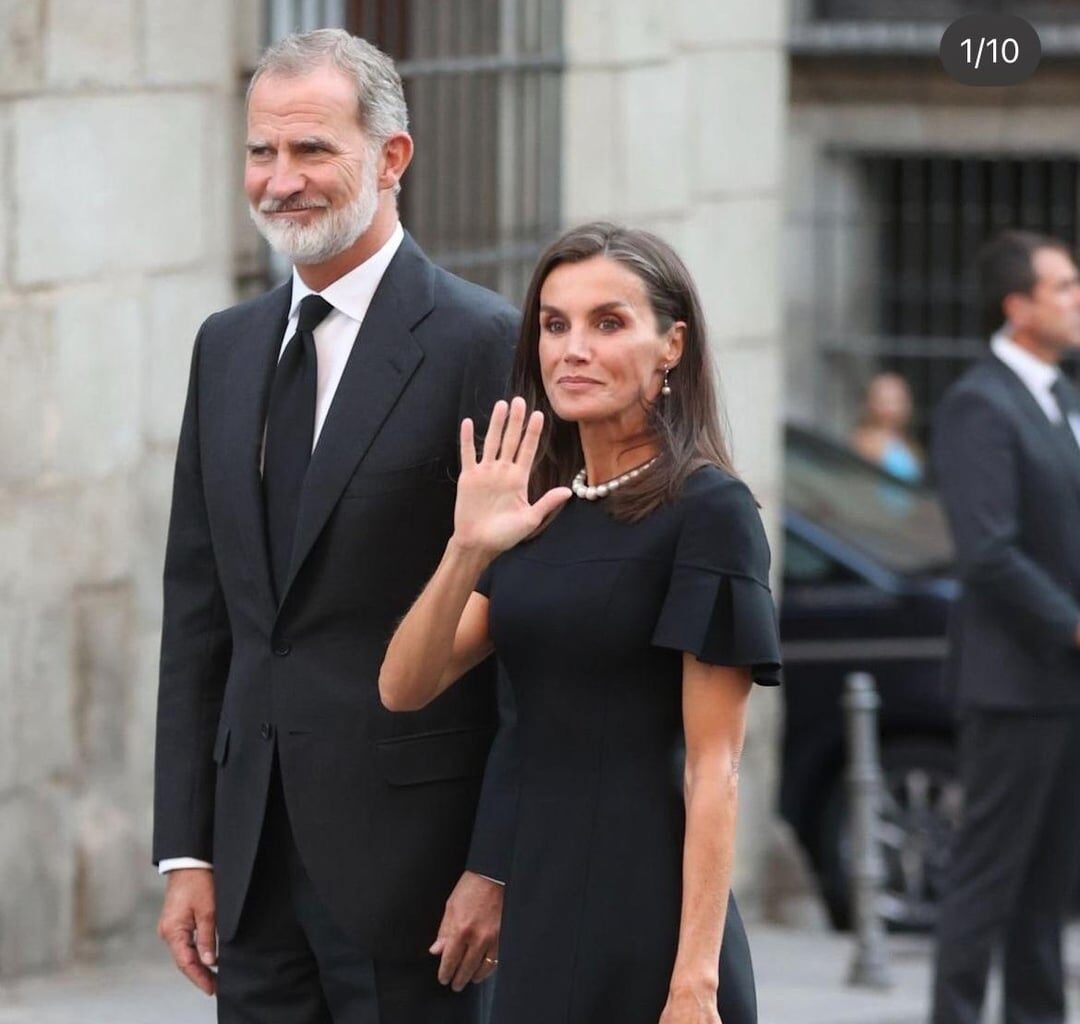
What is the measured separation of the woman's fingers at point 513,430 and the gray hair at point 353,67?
65 centimetres

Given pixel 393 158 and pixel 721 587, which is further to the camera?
pixel 393 158

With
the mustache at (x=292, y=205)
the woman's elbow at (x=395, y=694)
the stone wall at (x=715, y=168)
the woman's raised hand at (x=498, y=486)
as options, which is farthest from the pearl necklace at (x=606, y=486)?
the stone wall at (x=715, y=168)

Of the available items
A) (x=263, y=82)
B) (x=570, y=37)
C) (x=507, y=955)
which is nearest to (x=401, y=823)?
(x=507, y=955)

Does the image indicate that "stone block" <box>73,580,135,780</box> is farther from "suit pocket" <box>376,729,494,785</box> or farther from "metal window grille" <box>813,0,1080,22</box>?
"metal window grille" <box>813,0,1080,22</box>

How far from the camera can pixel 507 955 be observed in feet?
13.5

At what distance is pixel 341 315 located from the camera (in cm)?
449

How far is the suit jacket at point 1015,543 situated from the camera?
717cm

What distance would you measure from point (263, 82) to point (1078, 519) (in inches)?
139

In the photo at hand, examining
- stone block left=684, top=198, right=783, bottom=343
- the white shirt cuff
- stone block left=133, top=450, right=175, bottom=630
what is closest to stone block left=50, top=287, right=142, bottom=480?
stone block left=133, top=450, right=175, bottom=630

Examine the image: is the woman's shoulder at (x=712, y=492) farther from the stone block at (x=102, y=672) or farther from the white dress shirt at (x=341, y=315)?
the stone block at (x=102, y=672)

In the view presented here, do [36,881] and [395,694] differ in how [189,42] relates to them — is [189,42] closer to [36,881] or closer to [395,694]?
[36,881]

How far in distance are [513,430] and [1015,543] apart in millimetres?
3542

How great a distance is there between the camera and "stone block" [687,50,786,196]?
33.1ft

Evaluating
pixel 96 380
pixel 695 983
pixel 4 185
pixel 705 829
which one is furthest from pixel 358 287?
pixel 96 380
